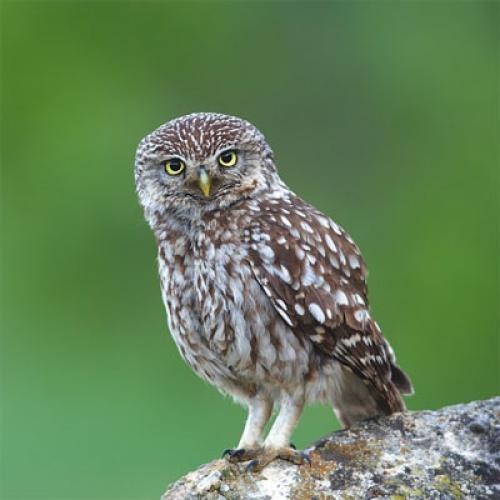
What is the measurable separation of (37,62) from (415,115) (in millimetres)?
3160

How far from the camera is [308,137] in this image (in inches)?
315

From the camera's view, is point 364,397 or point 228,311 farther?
point 364,397

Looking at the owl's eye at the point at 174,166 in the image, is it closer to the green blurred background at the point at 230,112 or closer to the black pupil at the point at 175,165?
the black pupil at the point at 175,165

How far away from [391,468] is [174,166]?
125 centimetres

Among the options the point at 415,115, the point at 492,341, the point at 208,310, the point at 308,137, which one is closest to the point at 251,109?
the point at 308,137

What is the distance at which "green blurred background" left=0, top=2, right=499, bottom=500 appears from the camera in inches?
290

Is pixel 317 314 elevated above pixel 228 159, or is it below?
below

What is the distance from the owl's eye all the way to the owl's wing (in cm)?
31

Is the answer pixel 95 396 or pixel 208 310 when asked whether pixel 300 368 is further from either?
pixel 95 396

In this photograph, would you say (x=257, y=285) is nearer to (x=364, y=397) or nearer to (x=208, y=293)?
(x=208, y=293)

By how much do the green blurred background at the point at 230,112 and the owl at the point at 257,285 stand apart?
293 centimetres

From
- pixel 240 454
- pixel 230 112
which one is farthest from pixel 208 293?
pixel 230 112

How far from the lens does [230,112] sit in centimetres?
804

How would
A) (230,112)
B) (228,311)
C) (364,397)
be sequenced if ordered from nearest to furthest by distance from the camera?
(228,311)
(364,397)
(230,112)
